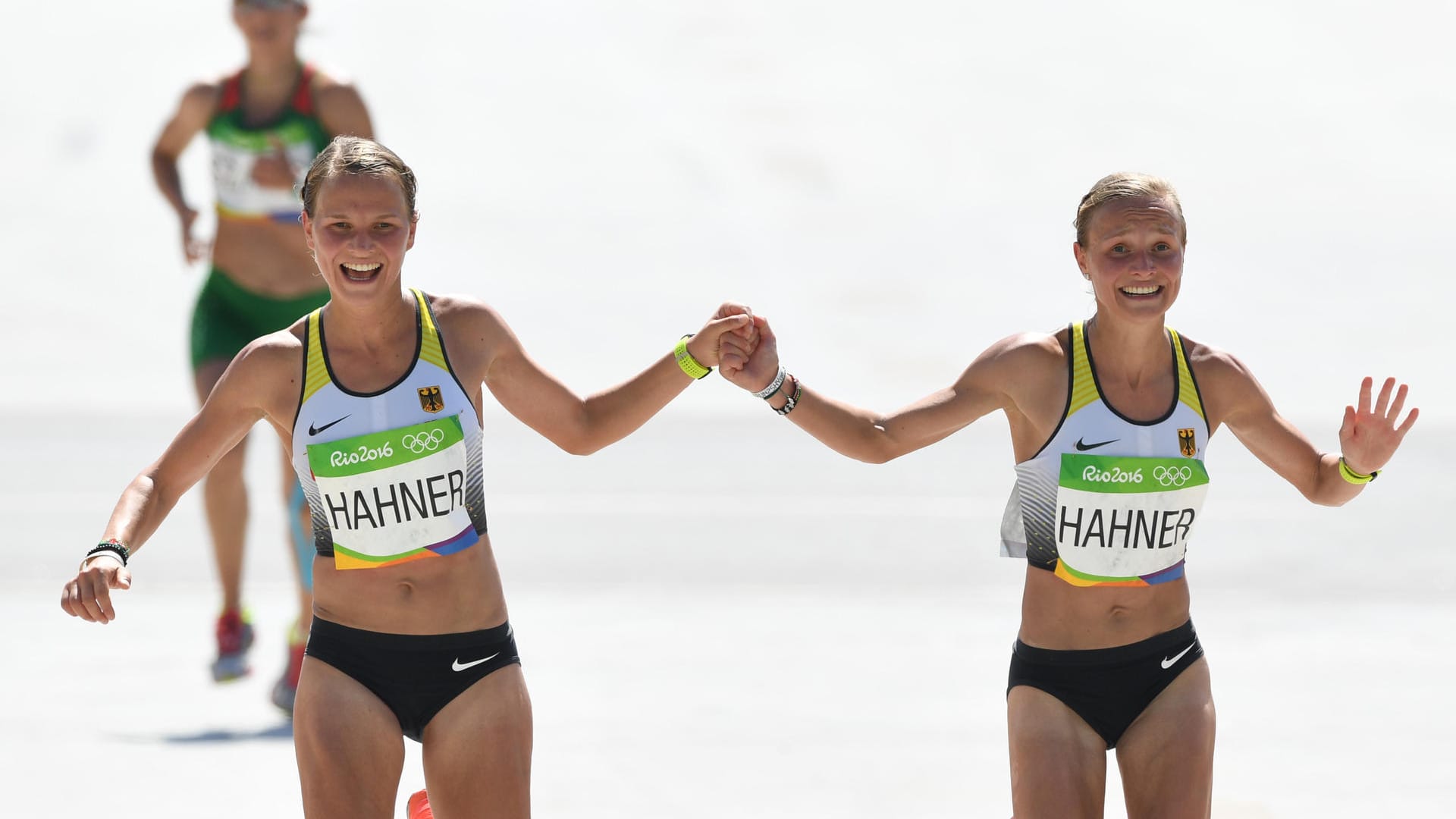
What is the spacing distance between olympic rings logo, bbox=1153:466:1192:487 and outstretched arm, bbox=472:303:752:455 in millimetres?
1053

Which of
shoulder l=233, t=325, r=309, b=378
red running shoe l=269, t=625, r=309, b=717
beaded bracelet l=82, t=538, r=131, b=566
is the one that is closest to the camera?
beaded bracelet l=82, t=538, r=131, b=566

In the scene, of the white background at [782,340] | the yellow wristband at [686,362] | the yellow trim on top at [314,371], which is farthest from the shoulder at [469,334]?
the white background at [782,340]

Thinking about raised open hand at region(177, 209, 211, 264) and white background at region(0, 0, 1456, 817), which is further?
raised open hand at region(177, 209, 211, 264)

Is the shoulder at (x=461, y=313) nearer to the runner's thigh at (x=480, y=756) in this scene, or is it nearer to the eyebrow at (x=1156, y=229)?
the runner's thigh at (x=480, y=756)

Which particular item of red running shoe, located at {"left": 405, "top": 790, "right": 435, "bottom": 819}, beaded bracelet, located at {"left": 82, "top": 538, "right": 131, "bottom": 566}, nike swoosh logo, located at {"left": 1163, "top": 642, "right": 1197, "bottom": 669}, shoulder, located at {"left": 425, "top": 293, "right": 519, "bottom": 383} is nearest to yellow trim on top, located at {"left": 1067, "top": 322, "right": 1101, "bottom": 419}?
nike swoosh logo, located at {"left": 1163, "top": 642, "right": 1197, "bottom": 669}

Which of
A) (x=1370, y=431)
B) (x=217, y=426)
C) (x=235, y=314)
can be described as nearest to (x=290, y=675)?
(x=235, y=314)

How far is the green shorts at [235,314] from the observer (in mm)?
6812

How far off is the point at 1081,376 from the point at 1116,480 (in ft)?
0.83

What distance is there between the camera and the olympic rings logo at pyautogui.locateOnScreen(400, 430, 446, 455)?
396 centimetres

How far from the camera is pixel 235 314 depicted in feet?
22.5

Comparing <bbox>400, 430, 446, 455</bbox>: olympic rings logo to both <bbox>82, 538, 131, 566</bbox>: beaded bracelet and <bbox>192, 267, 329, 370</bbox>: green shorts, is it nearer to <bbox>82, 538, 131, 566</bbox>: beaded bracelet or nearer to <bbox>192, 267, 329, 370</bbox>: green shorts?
<bbox>82, 538, 131, 566</bbox>: beaded bracelet

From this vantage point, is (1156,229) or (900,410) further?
(900,410)

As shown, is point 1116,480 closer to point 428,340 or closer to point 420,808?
point 428,340

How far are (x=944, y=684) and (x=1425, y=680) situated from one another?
75.7 inches
